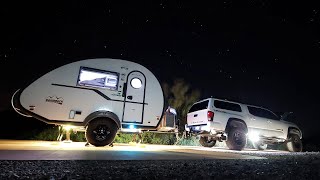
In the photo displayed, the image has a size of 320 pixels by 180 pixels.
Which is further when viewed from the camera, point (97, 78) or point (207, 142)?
point (207, 142)

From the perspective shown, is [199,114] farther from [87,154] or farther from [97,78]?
[87,154]

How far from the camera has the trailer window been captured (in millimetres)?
8954

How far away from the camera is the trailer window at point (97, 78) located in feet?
29.4

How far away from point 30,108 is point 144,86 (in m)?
3.78

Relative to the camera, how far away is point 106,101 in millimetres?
9070

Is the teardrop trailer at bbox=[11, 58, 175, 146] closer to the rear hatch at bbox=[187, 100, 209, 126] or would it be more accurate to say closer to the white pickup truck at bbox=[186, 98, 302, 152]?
the rear hatch at bbox=[187, 100, 209, 126]

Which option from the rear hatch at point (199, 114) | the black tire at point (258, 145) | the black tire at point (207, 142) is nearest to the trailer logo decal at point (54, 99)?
the rear hatch at point (199, 114)

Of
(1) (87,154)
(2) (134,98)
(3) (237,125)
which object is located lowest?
(1) (87,154)

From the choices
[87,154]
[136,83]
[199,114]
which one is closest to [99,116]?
[136,83]

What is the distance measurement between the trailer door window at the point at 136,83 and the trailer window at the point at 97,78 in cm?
57

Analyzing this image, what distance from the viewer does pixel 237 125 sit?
38.8ft

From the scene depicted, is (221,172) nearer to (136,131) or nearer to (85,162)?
(85,162)

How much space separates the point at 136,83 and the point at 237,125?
519cm

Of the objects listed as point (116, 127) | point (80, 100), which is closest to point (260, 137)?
point (116, 127)
